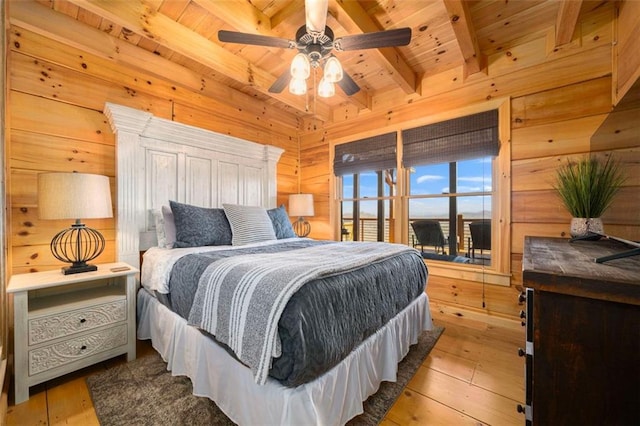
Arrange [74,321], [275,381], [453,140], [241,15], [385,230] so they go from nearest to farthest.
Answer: [275,381], [74,321], [241,15], [453,140], [385,230]

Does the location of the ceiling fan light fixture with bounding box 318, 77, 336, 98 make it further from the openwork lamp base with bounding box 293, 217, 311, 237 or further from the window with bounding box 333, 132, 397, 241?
the openwork lamp base with bounding box 293, 217, 311, 237

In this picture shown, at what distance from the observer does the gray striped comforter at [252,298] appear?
1017 mm

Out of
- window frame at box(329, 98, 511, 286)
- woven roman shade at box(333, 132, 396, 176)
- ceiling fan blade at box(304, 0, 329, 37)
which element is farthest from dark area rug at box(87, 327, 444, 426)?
woven roman shade at box(333, 132, 396, 176)

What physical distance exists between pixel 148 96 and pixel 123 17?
34.1 inches

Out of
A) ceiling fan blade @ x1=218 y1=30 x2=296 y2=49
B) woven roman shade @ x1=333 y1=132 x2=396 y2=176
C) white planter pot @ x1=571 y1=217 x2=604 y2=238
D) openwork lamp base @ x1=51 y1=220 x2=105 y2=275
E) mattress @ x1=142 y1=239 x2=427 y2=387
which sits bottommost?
mattress @ x1=142 y1=239 x2=427 y2=387

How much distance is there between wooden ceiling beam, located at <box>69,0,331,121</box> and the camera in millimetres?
1768

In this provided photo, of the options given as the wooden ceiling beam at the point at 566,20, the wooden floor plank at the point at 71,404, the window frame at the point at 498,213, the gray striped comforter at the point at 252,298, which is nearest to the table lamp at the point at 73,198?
the wooden floor plank at the point at 71,404

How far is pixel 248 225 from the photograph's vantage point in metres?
2.46

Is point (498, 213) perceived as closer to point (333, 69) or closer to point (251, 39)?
point (333, 69)

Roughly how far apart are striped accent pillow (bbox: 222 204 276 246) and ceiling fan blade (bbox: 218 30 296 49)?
139 cm

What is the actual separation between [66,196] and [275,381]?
1.76 metres

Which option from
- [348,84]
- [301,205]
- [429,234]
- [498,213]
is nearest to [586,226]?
[498,213]

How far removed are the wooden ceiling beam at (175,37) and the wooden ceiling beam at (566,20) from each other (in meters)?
2.26

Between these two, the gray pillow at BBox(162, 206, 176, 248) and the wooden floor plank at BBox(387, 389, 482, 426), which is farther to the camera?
the gray pillow at BBox(162, 206, 176, 248)
